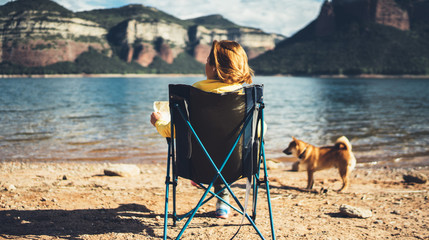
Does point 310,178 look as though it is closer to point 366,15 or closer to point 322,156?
point 322,156

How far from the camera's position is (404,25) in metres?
119

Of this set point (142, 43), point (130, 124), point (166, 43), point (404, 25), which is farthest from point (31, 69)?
point (404, 25)

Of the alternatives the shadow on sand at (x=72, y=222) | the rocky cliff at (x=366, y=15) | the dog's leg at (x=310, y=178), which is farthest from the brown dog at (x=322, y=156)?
the rocky cliff at (x=366, y=15)

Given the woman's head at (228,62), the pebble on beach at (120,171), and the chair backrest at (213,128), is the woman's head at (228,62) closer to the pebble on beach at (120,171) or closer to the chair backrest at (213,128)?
the chair backrest at (213,128)

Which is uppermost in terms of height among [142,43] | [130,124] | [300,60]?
[142,43]

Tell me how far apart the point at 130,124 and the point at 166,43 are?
18183cm

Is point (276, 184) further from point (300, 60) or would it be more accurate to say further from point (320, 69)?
point (300, 60)

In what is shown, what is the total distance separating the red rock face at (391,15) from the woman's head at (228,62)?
13672cm

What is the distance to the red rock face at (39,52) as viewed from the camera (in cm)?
12674

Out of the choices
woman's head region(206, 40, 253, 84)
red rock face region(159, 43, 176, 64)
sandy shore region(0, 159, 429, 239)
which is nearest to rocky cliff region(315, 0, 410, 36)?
red rock face region(159, 43, 176, 64)

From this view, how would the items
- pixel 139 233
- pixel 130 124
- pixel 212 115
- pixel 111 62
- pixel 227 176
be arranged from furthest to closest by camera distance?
pixel 111 62
pixel 130 124
pixel 139 233
pixel 227 176
pixel 212 115

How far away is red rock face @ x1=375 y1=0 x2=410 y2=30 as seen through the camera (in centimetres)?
12112

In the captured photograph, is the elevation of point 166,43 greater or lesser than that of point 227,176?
greater

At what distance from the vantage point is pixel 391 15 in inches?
4938
